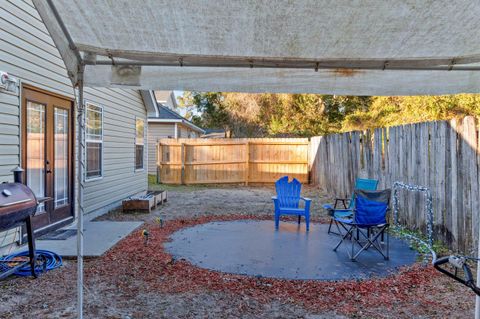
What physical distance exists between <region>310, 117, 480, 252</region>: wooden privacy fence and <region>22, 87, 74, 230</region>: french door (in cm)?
501

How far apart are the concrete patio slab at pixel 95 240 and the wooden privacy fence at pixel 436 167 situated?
4.33 meters

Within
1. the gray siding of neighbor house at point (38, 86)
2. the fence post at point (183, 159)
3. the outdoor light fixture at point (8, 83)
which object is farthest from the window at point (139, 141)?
the outdoor light fixture at point (8, 83)

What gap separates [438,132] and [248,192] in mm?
7034

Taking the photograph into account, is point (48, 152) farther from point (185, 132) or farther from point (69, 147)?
point (185, 132)

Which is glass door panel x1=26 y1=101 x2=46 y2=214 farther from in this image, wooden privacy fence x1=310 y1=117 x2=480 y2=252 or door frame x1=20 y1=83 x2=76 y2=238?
wooden privacy fence x1=310 y1=117 x2=480 y2=252

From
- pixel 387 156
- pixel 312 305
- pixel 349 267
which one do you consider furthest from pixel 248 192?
pixel 312 305

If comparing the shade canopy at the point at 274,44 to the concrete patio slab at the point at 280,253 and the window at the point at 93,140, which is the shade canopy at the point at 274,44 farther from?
the window at the point at 93,140

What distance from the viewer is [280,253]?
442 centimetres

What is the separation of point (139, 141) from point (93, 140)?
9.92 feet

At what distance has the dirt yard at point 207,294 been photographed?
2.84 metres

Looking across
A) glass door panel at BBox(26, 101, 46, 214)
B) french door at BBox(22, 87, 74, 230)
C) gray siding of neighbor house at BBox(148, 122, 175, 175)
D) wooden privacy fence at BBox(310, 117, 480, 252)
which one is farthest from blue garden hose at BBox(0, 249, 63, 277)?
gray siding of neighbor house at BBox(148, 122, 175, 175)

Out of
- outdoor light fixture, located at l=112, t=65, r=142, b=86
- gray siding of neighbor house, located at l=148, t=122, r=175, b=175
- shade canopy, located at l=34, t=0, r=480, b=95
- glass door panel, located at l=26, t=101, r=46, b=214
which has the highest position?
gray siding of neighbor house, located at l=148, t=122, r=175, b=175

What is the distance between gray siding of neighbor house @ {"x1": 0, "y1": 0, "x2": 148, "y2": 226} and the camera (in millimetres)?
4141

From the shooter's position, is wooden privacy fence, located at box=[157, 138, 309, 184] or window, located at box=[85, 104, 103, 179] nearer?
window, located at box=[85, 104, 103, 179]
